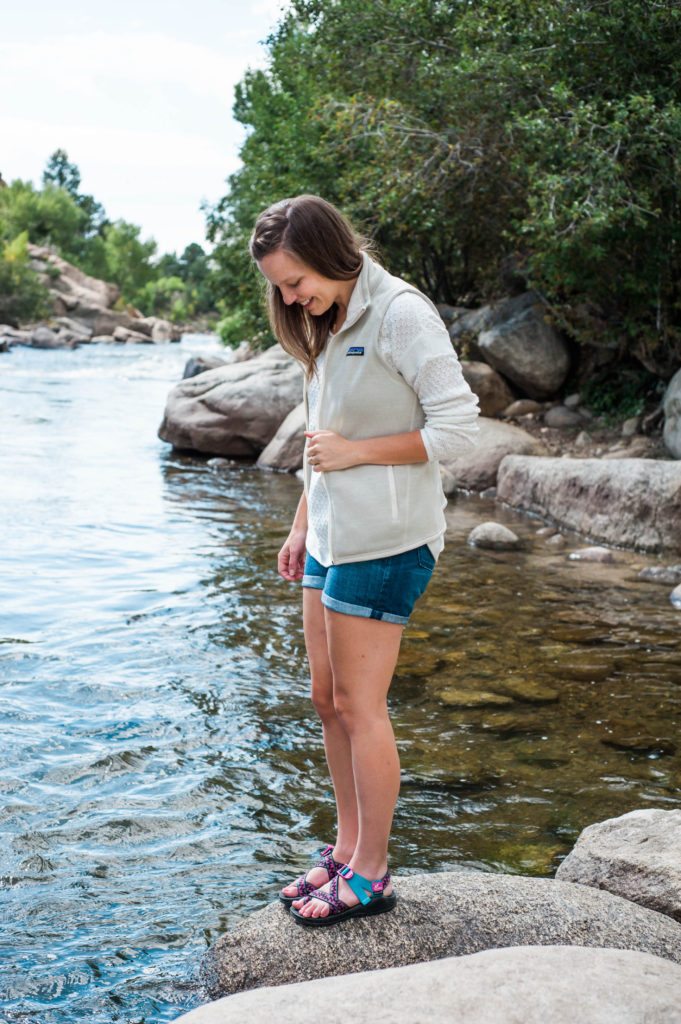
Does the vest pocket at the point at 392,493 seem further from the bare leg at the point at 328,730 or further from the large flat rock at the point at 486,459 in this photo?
the large flat rock at the point at 486,459

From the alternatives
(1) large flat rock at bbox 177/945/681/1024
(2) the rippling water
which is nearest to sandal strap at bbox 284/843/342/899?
(2) the rippling water

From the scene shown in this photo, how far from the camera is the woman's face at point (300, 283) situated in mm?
2742

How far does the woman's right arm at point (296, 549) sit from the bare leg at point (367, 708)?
448 millimetres

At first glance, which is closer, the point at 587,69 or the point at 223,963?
the point at 223,963

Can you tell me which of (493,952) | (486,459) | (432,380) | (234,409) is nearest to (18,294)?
(234,409)

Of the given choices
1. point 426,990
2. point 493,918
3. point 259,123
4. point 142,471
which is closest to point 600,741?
point 493,918

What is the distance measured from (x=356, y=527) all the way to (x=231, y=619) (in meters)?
4.38

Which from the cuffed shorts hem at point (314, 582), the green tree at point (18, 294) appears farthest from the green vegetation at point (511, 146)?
the green tree at point (18, 294)

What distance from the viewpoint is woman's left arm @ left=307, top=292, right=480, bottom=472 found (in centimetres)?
268

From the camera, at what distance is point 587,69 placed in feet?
38.9

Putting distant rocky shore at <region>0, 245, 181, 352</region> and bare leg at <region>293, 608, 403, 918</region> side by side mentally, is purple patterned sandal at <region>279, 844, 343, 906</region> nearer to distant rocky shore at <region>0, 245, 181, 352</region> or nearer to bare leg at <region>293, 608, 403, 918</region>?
bare leg at <region>293, 608, 403, 918</region>

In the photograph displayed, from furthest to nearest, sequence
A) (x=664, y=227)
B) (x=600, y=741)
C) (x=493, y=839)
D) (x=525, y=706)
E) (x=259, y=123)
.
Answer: (x=259, y=123), (x=664, y=227), (x=525, y=706), (x=600, y=741), (x=493, y=839)

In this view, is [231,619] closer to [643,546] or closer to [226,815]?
[226,815]

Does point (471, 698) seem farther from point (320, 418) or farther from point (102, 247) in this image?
point (102, 247)
